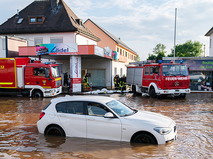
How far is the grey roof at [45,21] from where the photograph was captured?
26508 mm

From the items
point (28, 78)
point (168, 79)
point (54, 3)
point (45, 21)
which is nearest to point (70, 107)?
point (168, 79)

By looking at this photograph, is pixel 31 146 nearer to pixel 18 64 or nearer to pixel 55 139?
pixel 55 139

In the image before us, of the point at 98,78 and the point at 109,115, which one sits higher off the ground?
the point at 98,78

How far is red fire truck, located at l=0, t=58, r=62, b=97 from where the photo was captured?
17.4 m

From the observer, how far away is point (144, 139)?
5.98 meters

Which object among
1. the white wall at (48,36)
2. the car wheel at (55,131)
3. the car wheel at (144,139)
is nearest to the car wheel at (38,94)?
the white wall at (48,36)

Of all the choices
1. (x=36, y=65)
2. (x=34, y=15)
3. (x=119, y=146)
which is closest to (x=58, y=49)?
(x=36, y=65)

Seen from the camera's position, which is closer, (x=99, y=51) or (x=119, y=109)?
(x=119, y=109)

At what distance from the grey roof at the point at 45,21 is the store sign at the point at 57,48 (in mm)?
5115

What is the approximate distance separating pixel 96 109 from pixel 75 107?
680 mm

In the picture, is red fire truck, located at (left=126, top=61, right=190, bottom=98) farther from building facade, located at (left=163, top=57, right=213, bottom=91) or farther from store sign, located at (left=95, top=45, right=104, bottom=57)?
store sign, located at (left=95, top=45, right=104, bottom=57)

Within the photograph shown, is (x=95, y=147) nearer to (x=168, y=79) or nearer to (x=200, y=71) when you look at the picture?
(x=168, y=79)

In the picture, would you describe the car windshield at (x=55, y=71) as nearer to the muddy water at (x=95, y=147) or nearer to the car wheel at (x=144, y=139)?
the muddy water at (x=95, y=147)

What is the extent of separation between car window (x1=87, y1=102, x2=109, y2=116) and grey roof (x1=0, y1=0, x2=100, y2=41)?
2026cm
